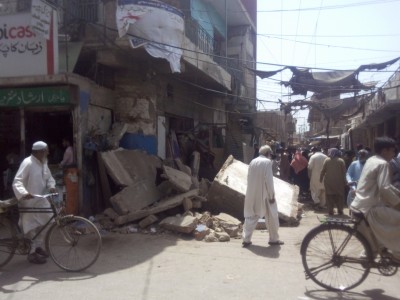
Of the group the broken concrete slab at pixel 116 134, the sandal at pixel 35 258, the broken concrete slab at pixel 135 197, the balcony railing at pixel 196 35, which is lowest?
the sandal at pixel 35 258

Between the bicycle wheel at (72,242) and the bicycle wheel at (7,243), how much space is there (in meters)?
0.48

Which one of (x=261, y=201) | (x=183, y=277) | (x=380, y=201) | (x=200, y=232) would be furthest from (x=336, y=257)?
(x=200, y=232)

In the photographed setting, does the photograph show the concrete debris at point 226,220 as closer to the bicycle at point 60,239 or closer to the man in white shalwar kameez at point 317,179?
the bicycle at point 60,239

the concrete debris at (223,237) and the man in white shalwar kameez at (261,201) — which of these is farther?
the concrete debris at (223,237)

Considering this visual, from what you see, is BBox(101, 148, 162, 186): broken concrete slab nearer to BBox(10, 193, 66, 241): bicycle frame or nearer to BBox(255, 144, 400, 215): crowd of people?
BBox(10, 193, 66, 241): bicycle frame

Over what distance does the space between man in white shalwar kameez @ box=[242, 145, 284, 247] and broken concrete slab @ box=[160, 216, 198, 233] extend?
1.13 meters

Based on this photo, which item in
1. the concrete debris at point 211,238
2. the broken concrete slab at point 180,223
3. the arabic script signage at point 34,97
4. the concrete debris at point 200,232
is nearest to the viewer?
the concrete debris at point 211,238

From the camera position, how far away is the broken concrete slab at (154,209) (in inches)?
328

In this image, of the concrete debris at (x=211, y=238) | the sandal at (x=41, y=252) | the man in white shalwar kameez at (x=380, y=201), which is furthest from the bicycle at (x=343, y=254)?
the sandal at (x=41, y=252)

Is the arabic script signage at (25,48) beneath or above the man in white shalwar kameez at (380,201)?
above

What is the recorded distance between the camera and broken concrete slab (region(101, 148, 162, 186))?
363 inches

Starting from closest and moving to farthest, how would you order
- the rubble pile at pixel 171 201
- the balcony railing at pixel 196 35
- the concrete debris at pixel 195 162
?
the rubble pile at pixel 171 201
the concrete debris at pixel 195 162
the balcony railing at pixel 196 35

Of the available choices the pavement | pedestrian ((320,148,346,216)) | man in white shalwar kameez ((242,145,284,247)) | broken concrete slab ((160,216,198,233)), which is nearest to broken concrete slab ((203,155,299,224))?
Answer: pedestrian ((320,148,346,216))

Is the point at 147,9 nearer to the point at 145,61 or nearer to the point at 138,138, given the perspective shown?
the point at 145,61
